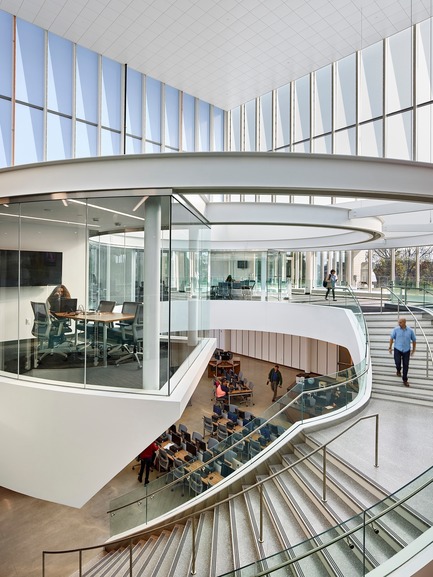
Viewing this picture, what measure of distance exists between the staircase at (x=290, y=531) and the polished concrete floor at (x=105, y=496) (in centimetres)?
47

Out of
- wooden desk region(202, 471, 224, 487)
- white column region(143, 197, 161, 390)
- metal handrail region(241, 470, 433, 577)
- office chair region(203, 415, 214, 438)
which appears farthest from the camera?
office chair region(203, 415, 214, 438)

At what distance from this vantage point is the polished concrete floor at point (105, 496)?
5.58 meters

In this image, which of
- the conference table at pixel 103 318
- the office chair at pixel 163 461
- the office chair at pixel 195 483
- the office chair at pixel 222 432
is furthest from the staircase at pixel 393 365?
the conference table at pixel 103 318

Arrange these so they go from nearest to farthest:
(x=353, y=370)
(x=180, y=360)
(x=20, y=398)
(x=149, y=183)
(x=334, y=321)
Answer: (x=149, y=183) → (x=20, y=398) → (x=180, y=360) → (x=353, y=370) → (x=334, y=321)

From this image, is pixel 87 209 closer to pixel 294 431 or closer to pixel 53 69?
pixel 294 431

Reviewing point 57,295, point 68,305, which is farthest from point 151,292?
point 57,295

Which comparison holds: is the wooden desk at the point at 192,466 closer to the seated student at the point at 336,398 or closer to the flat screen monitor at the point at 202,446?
the flat screen monitor at the point at 202,446

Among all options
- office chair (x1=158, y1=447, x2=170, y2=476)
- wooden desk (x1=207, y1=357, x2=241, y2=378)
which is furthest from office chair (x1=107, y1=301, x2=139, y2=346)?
wooden desk (x1=207, y1=357, x2=241, y2=378)

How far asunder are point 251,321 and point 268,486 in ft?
27.9

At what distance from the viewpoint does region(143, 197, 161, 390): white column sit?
5.18m

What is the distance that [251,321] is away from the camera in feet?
47.6

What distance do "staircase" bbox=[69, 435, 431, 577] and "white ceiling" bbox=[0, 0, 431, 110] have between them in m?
12.7

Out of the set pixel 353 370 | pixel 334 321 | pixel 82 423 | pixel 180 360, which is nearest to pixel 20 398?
pixel 82 423

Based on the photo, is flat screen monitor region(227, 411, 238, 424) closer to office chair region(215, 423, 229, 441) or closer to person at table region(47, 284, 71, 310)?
office chair region(215, 423, 229, 441)
